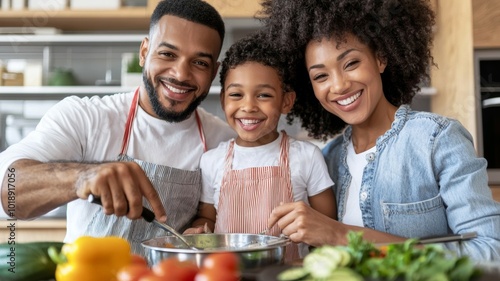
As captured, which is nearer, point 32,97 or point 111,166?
point 111,166

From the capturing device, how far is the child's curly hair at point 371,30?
143cm

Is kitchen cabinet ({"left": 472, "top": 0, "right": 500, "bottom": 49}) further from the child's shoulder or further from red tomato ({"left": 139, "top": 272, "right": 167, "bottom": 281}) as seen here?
red tomato ({"left": 139, "top": 272, "right": 167, "bottom": 281})

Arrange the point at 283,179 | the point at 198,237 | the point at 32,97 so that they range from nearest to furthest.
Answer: the point at 198,237 → the point at 283,179 → the point at 32,97

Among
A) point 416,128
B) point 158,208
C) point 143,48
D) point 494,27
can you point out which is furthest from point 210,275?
point 494,27

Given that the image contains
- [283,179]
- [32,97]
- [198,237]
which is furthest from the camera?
[32,97]

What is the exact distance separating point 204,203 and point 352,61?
60cm

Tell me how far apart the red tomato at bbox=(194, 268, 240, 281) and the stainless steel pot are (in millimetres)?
99

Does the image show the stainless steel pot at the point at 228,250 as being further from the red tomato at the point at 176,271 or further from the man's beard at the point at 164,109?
the man's beard at the point at 164,109

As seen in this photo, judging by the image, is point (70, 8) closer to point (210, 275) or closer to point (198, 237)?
point (198, 237)

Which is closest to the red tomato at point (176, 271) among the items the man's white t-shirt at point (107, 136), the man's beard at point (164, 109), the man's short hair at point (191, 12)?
the man's white t-shirt at point (107, 136)

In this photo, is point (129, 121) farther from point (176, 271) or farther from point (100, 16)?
point (100, 16)

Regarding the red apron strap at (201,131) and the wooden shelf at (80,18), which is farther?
the wooden shelf at (80,18)

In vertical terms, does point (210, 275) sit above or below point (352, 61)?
below

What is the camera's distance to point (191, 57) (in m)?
1.57
